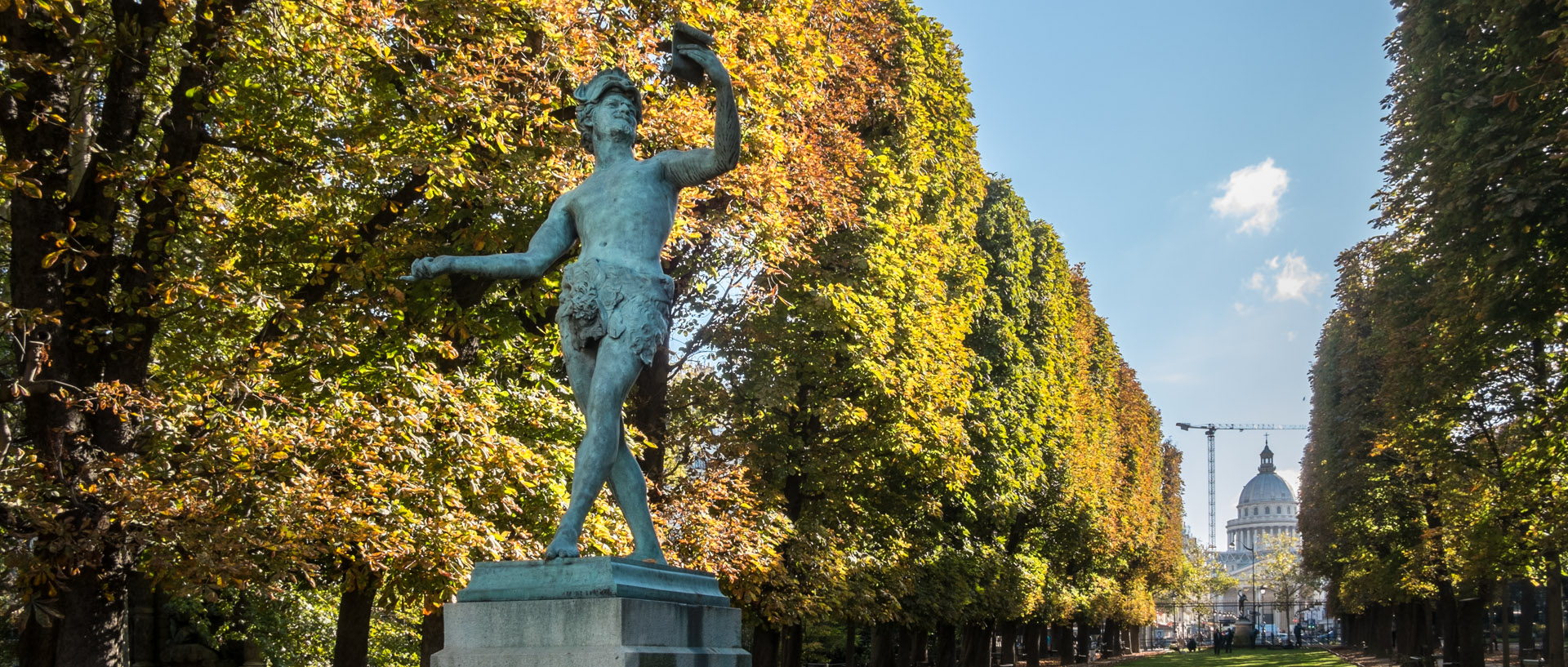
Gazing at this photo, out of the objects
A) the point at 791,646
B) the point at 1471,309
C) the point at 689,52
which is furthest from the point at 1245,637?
the point at 689,52

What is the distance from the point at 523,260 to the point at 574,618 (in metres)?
2.01

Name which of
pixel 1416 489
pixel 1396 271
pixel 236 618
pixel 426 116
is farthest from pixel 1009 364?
pixel 426 116

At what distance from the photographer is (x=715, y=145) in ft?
23.4

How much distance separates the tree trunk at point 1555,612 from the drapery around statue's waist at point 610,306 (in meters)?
23.5

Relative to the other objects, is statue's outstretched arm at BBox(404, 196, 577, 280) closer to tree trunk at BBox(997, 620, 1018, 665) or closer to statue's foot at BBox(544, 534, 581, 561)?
statue's foot at BBox(544, 534, 581, 561)

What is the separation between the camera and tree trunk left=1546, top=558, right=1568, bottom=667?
2555 centimetres

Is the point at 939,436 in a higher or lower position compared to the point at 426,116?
lower

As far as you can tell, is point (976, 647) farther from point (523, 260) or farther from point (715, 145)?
point (715, 145)

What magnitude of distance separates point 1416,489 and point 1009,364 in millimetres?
14680

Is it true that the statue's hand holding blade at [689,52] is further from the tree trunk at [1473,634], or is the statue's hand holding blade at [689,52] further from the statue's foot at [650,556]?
the tree trunk at [1473,634]

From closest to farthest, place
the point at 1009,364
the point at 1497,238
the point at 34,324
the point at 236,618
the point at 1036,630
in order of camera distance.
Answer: the point at 34,324, the point at 1497,238, the point at 236,618, the point at 1009,364, the point at 1036,630

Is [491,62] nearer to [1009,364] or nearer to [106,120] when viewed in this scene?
[106,120]

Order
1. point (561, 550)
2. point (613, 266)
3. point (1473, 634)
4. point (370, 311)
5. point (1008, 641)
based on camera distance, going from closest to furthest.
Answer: point (561, 550), point (613, 266), point (370, 311), point (1473, 634), point (1008, 641)

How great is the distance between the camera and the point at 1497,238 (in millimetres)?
17719
